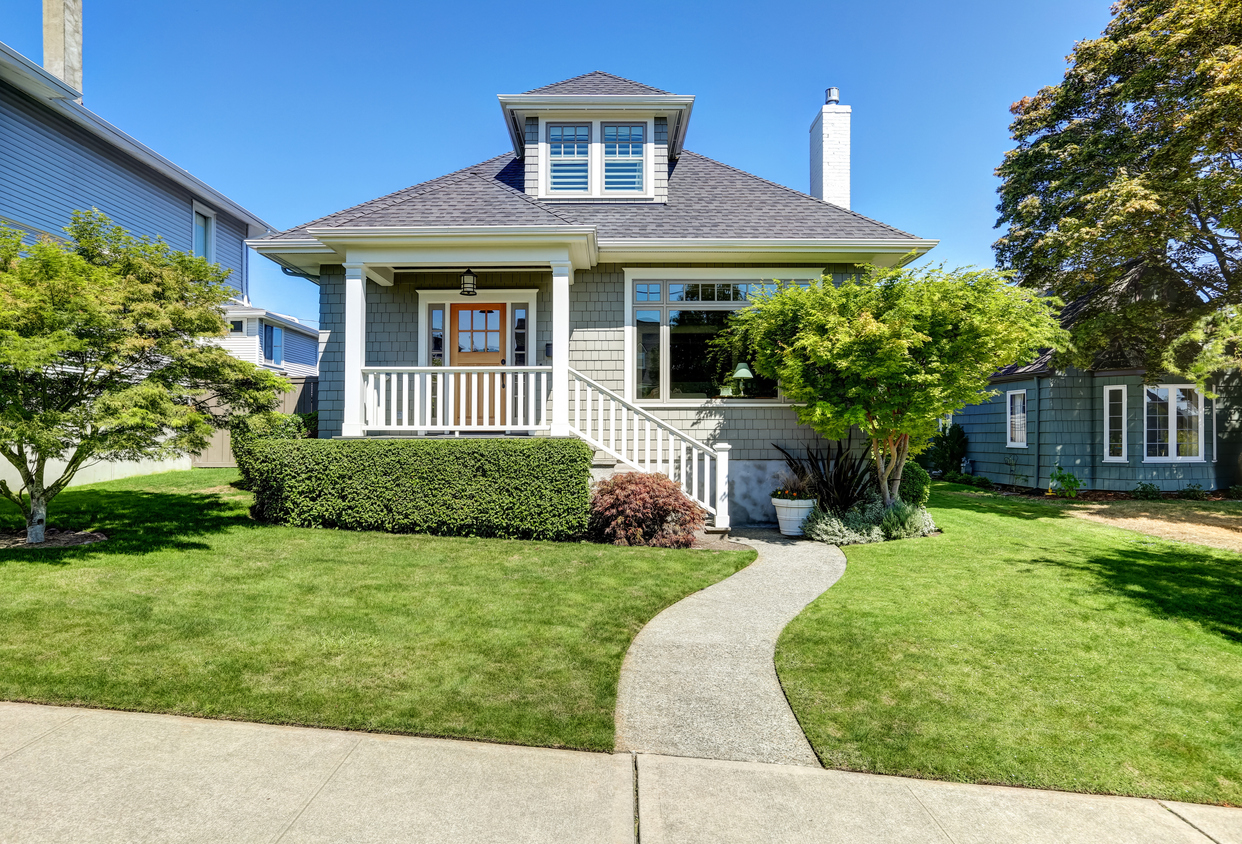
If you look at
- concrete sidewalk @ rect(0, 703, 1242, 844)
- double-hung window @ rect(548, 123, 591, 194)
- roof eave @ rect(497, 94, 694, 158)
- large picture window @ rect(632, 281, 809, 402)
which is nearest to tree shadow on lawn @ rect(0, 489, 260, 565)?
concrete sidewalk @ rect(0, 703, 1242, 844)

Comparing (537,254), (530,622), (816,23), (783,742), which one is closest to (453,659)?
(530,622)

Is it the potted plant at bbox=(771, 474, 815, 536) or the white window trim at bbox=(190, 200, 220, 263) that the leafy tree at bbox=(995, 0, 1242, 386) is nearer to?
the potted plant at bbox=(771, 474, 815, 536)

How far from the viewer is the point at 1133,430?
44.9 ft

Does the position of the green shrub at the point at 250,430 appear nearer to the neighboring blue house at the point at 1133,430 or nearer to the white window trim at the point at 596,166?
the white window trim at the point at 596,166

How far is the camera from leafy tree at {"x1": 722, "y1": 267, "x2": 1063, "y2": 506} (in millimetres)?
7543

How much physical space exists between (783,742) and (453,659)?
203 centimetres

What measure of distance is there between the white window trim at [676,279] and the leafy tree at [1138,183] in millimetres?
5490

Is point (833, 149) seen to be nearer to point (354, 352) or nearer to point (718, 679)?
point (354, 352)

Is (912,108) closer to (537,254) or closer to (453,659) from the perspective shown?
(537,254)

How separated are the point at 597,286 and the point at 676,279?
49.3 inches

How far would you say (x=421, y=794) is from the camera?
254cm

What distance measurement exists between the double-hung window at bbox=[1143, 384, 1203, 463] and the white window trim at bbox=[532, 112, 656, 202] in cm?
1226

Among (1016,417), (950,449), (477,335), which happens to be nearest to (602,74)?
(477,335)

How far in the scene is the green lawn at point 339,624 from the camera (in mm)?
3252
